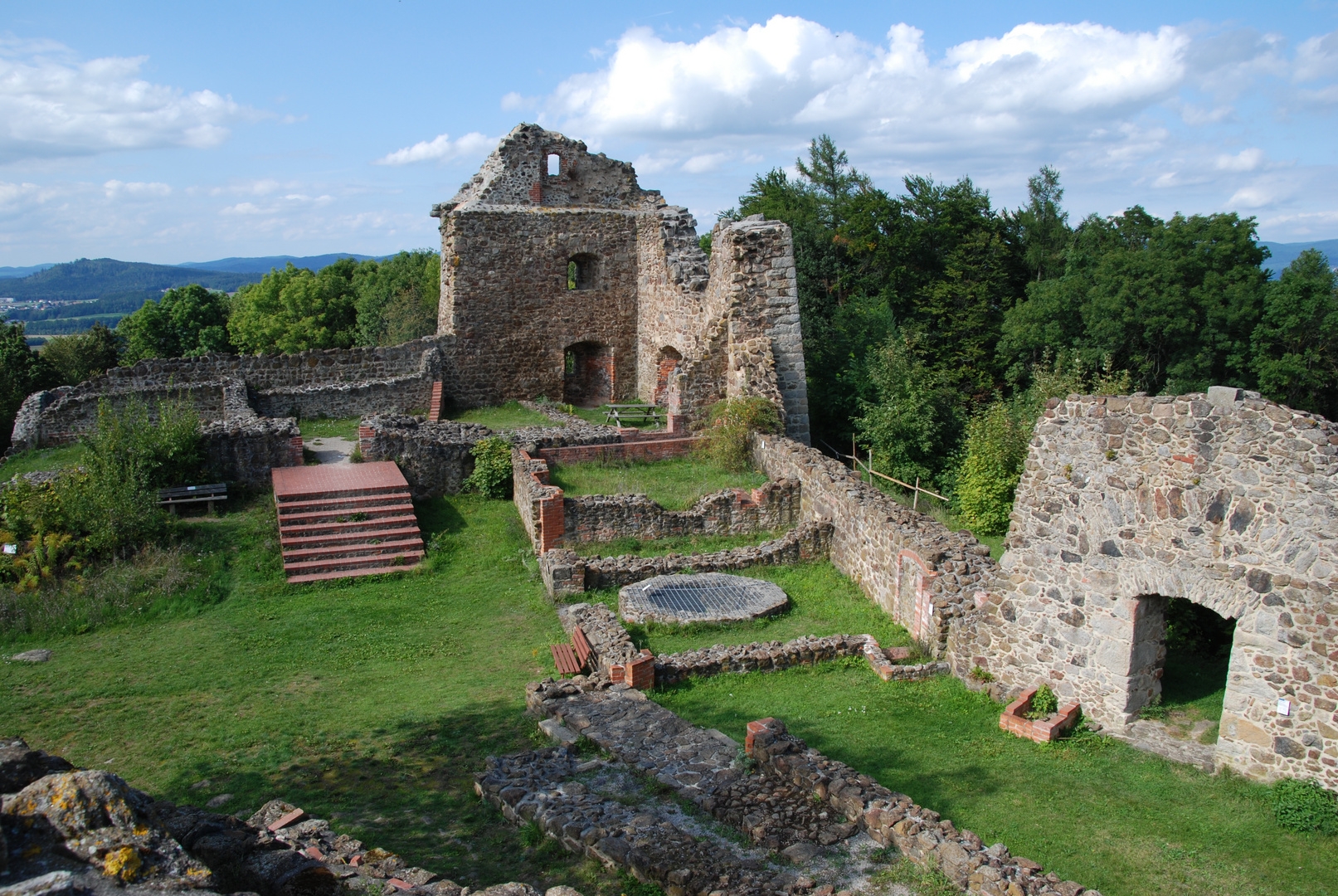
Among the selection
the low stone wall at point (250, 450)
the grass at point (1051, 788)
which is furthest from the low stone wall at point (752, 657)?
the low stone wall at point (250, 450)

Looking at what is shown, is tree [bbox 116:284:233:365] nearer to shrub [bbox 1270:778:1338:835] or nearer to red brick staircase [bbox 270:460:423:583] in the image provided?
red brick staircase [bbox 270:460:423:583]

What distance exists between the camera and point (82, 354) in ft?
146

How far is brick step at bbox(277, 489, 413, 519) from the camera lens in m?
13.6

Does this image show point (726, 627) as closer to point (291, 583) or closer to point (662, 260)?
point (291, 583)

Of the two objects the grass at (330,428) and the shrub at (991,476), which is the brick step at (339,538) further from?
the shrub at (991,476)

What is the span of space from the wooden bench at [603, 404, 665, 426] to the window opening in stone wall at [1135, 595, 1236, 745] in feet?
39.6

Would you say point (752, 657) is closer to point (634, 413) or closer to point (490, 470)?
point (490, 470)

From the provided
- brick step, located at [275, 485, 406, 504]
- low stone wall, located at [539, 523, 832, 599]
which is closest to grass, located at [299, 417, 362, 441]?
brick step, located at [275, 485, 406, 504]

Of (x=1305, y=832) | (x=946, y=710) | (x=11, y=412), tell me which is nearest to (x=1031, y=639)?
(x=946, y=710)

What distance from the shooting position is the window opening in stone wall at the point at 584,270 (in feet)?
73.5

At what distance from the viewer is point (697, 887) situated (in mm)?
5359

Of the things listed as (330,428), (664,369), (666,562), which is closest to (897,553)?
(666,562)

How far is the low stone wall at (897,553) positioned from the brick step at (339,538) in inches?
247

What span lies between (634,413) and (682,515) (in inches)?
285
